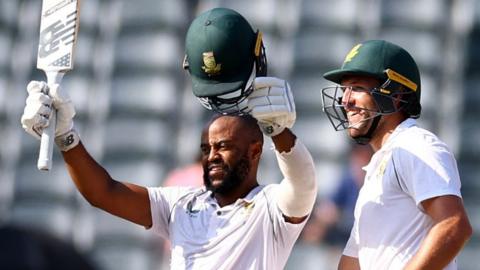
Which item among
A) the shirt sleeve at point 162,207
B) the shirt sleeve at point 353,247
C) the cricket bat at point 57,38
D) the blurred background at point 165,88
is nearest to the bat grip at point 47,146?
the cricket bat at point 57,38

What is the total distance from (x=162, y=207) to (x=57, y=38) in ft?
2.25

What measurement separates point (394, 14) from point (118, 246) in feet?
6.81

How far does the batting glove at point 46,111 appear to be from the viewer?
434 centimetres

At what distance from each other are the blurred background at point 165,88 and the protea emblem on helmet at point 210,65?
3.10m

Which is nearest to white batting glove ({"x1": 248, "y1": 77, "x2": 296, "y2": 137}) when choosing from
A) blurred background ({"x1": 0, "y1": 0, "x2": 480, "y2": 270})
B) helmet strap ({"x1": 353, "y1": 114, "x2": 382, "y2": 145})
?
helmet strap ({"x1": 353, "y1": 114, "x2": 382, "y2": 145})

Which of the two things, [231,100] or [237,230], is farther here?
[237,230]

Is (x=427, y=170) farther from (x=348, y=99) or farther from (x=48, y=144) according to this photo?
(x=48, y=144)

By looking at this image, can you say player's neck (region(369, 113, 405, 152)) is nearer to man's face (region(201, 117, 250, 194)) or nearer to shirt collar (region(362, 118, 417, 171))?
shirt collar (region(362, 118, 417, 171))

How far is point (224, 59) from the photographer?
13.9 ft

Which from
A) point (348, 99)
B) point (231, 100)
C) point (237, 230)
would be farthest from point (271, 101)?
point (237, 230)

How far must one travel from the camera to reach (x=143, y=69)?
801cm

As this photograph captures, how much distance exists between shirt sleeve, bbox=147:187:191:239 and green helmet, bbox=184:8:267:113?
1.64ft

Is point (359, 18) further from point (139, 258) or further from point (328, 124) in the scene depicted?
point (139, 258)

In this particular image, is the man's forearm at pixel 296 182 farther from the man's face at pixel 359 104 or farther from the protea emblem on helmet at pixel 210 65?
the protea emblem on helmet at pixel 210 65
